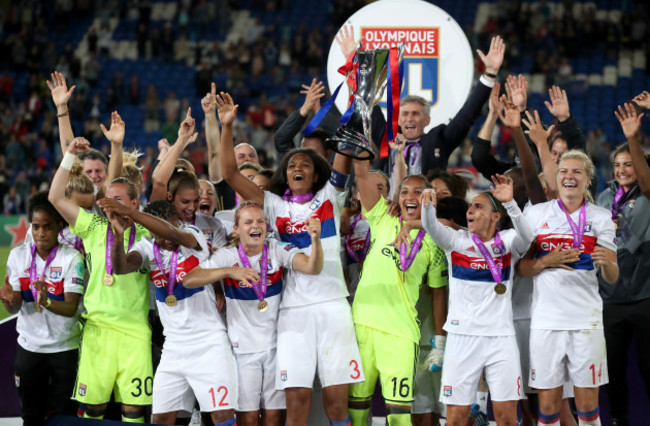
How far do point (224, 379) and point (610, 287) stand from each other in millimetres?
2829

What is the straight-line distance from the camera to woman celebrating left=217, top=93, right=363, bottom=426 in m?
5.36

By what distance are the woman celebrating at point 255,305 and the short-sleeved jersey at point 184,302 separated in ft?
0.35

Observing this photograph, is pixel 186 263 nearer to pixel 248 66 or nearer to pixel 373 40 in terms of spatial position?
pixel 373 40

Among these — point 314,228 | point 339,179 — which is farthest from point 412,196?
point 314,228

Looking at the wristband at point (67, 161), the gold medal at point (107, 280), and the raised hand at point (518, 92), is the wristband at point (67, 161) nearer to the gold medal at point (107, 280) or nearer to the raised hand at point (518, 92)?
the gold medal at point (107, 280)

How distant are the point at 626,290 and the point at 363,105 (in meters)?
2.37

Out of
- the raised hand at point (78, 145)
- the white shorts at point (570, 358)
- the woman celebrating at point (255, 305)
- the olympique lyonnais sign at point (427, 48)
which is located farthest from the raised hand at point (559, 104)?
the raised hand at point (78, 145)

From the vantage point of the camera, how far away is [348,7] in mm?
20094

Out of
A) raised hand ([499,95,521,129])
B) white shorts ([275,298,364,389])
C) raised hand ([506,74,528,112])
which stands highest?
raised hand ([506,74,528,112])

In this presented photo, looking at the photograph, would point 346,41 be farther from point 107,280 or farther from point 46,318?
point 46,318

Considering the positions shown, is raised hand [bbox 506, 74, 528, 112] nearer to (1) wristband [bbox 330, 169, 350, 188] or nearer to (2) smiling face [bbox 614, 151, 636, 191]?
(2) smiling face [bbox 614, 151, 636, 191]

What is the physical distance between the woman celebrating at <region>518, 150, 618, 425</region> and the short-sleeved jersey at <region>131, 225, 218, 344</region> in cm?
204

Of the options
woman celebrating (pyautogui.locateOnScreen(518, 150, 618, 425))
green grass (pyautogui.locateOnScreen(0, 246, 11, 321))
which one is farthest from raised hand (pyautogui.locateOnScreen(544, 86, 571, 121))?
green grass (pyautogui.locateOnScreen(0, 246, 11, 321))

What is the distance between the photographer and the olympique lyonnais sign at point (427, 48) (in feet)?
24.4
